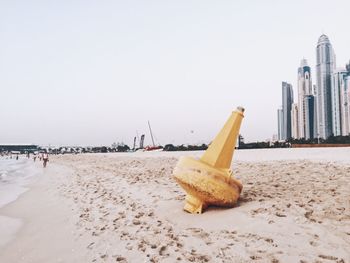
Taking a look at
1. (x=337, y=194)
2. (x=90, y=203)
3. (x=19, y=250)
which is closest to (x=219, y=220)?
(x=337, y=194)

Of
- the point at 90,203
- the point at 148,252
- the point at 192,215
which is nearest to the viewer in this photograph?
the point at 148,252

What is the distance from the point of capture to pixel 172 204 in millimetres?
6141

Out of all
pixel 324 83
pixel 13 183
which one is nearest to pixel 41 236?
pixel 13 183

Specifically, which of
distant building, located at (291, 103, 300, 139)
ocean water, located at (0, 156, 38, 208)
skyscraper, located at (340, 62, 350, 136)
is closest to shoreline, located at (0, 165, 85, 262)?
ocean water, located at (0, 156, 38, 208)

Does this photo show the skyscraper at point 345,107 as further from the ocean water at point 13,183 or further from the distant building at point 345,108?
the ocean water at point 13,183

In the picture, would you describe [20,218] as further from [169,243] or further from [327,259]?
[327,259]

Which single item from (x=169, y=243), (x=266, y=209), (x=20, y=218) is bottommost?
(x=20, y=218)

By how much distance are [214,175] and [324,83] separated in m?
121

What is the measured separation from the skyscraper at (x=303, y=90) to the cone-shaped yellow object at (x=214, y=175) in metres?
104

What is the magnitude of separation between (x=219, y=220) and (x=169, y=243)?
94 cm

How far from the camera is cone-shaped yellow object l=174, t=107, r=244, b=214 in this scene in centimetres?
492

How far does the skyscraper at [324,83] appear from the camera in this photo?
96.9 metres

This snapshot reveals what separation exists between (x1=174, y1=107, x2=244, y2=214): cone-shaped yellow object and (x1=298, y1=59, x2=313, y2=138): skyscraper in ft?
341

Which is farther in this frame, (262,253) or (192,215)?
(192,215)
